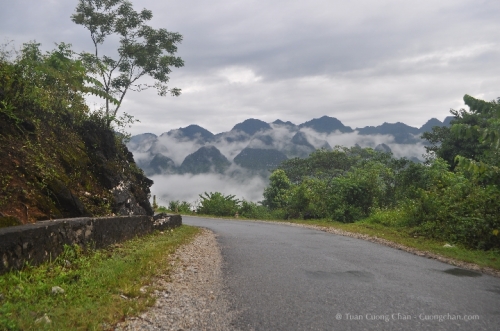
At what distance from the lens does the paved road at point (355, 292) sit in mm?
5074

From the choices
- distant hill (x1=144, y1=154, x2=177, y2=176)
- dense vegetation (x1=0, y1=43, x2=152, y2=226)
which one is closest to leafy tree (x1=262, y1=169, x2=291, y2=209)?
dense vegetation (x1=0, y1=43, x2=152, y2=226)

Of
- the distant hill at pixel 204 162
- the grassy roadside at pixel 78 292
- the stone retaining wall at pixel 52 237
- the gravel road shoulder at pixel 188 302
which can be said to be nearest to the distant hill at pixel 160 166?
the distant hill at pixel 204 162

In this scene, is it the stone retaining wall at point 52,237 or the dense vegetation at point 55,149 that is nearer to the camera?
the stone retaining wall at point 52,237

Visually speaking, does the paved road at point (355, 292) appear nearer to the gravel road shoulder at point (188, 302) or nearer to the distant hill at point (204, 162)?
the gravel road shoulder at point (188, 302)

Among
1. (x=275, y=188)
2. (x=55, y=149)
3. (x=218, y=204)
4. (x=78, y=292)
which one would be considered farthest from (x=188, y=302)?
(x=275, y=188)

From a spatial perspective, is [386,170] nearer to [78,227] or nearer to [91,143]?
[91,143]

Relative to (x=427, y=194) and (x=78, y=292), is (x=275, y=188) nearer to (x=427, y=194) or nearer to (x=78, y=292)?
(x=427, y=194)

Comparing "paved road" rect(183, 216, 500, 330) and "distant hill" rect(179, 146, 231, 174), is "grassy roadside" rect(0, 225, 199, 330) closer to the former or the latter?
"paved road" rect(183, 216, 500, 330)

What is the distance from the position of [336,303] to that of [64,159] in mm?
9399

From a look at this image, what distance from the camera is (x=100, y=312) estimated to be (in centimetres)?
483

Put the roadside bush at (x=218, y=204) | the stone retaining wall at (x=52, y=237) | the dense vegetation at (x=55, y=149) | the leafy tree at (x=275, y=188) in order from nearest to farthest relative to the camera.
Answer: the stone retaining wall at (x=52, y=237) < the dense vegetation at (x=55, y=149) < the roadside bush at (x=218, y=204) < the leafy tree at (x=275, y=188)

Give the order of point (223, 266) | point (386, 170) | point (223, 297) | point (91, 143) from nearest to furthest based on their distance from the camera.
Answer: point (223, 297) → point (223, 266) → point (91, 143) → point (386, 170)

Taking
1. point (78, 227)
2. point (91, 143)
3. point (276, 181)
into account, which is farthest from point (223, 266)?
point (276, 181)

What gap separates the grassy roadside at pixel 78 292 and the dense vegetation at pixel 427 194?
7264 mm
